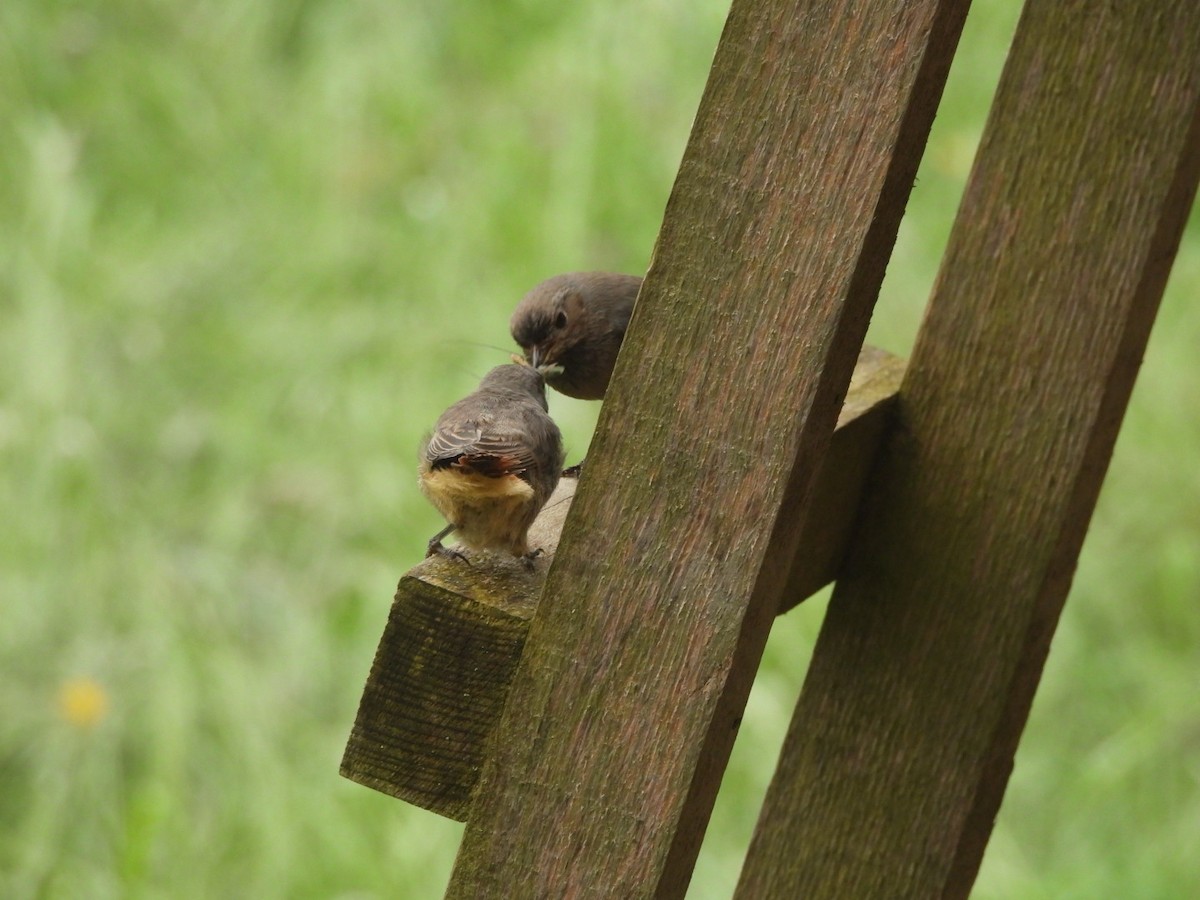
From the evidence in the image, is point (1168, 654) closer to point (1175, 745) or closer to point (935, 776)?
point (1175, 745)

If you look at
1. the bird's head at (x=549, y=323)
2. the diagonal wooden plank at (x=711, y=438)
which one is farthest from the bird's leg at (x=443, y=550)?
the bird's head at (x=549, y=323)

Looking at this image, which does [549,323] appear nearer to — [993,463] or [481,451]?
[481,451]

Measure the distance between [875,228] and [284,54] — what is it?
4.06 metres

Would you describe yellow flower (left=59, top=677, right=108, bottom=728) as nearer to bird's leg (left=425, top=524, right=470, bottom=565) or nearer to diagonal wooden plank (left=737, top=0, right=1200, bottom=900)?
bird's leg (left=425, top=524, right=470, bottom=565)

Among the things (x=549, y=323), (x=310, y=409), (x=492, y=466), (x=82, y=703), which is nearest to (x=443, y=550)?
(x=492, y=466)

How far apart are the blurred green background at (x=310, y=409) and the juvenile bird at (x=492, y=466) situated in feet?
4.40

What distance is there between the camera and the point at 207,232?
4.34 m

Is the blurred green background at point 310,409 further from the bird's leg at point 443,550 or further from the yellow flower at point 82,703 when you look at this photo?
the bird's leg at point 443,550

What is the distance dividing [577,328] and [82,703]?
4.77 feet

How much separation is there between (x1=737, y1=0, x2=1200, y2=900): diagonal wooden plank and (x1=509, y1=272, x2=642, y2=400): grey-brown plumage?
114cm

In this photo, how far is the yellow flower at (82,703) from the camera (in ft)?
10.8

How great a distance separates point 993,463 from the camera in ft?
5.03

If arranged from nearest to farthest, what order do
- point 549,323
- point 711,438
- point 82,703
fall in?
point 711,438, point 549,323, point 82,703

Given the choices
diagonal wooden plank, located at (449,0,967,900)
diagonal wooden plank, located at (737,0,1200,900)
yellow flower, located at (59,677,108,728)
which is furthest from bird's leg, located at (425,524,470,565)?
yellow flower, located at (59,677,108,728)
